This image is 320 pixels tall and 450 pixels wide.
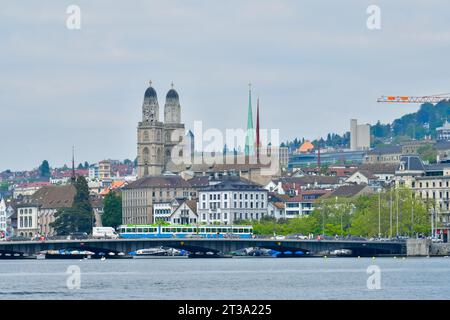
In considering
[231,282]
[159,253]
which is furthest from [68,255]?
[231,282]

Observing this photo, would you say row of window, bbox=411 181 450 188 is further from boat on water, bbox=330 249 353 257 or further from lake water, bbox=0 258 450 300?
lake water, bbox=0 258 450 300

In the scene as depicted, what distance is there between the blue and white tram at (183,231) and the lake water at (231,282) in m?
40.8

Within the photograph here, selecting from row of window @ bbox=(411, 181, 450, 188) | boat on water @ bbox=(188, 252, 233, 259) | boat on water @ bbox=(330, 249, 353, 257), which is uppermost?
row of window @ bbox=(411, 181, 450, 188)

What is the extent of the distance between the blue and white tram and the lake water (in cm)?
4081

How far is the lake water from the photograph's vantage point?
3132 inches

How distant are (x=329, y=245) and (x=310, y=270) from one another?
1381 inches

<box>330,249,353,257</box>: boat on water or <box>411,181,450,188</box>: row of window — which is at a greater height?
<box>411,181,450,188</box>: row of window

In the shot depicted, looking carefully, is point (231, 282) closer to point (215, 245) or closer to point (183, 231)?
point (215, 245)

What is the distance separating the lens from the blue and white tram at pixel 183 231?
547 ft

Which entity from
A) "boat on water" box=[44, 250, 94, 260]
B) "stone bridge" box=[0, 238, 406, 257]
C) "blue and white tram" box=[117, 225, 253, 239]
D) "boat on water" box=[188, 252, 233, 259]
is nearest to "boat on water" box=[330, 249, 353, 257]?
"stone bridge" box=[0, 238, 406, 257]

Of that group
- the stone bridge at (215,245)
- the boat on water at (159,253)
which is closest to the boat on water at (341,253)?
the stone bridge at (215,245)

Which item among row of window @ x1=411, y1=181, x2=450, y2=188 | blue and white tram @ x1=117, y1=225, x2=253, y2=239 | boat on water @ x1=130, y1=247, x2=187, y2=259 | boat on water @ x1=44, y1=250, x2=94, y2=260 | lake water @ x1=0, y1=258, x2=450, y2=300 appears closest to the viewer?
lake water @ x1=0, y1=258, x2=450, y2=300

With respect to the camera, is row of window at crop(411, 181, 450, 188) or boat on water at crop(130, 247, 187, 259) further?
row of window at crop(411, 181, 450, 188)
